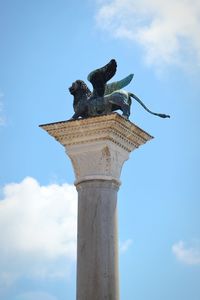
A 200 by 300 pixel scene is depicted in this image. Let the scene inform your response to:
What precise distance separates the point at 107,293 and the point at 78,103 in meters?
3.47

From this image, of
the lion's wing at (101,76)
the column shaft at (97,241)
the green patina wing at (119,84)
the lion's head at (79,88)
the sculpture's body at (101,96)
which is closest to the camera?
the column shaft at (97,241)

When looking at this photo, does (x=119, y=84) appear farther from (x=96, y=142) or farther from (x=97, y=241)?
(x=97, y=241)

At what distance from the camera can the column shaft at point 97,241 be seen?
945 centimetres

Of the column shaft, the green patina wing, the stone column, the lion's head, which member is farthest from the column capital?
the green patina wing

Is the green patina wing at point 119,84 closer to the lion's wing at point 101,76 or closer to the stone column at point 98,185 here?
the lion's wing at point 101,76

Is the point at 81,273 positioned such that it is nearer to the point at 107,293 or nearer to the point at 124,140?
the point at 107,293

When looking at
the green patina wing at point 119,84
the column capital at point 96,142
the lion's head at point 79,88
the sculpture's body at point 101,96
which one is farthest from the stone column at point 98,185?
the green patina wing at point 119,84

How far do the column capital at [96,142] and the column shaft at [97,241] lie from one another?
235 mm

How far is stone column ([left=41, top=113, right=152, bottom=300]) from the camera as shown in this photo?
9.52 meters

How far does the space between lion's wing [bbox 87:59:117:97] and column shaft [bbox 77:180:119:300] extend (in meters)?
1.83

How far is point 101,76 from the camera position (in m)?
10.9

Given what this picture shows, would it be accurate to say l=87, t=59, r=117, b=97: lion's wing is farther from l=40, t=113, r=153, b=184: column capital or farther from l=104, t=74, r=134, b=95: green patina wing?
l=40, t=113, r=153, b=184: column capital

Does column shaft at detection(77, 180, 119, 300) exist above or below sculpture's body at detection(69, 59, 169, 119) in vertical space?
below

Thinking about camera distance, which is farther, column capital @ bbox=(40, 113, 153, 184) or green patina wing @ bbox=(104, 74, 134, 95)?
green patina wing @ bbox=(104, 74, 134, 95)
